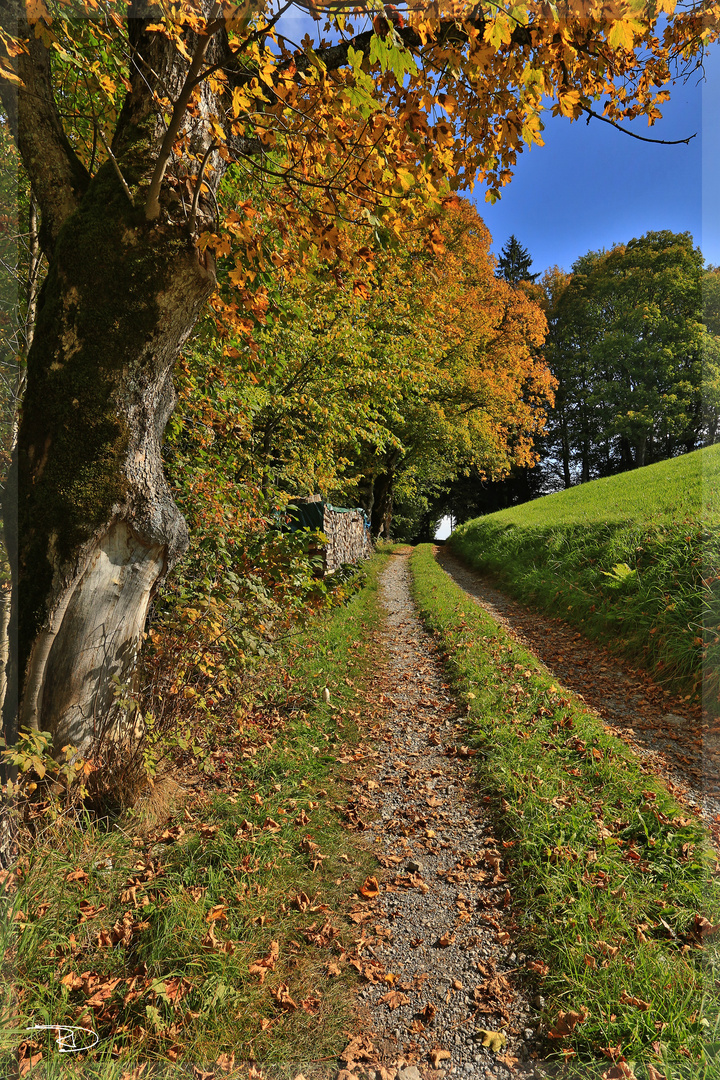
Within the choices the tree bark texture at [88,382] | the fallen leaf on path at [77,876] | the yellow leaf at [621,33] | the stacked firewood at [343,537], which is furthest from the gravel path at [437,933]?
the stacked firewood at [343,537]

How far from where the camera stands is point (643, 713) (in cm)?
480

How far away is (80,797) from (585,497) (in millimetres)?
13210

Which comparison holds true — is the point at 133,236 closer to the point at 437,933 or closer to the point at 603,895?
the point at 437,933

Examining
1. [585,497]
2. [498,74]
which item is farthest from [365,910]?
[585,497]

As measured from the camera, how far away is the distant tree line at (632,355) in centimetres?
2784

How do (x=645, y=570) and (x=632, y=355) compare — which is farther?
(x=632, y=355)

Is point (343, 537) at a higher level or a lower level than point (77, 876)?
higher

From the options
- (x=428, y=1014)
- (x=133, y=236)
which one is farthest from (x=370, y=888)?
(x=133, y=236)

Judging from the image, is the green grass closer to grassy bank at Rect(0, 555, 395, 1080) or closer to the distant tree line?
grassy bank at Rect(0, 555, 395, 1080)

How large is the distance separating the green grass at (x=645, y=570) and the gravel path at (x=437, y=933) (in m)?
2.66

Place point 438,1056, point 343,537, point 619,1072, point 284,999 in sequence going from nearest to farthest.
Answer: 1. point 619,1072
2. point 438,1056
3. point 284,999
4. point 343,537

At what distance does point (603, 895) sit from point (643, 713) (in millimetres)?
2627

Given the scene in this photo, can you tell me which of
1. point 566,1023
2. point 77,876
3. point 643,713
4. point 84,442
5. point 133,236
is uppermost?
point 133,236

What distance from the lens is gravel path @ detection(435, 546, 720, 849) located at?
3.71 m
